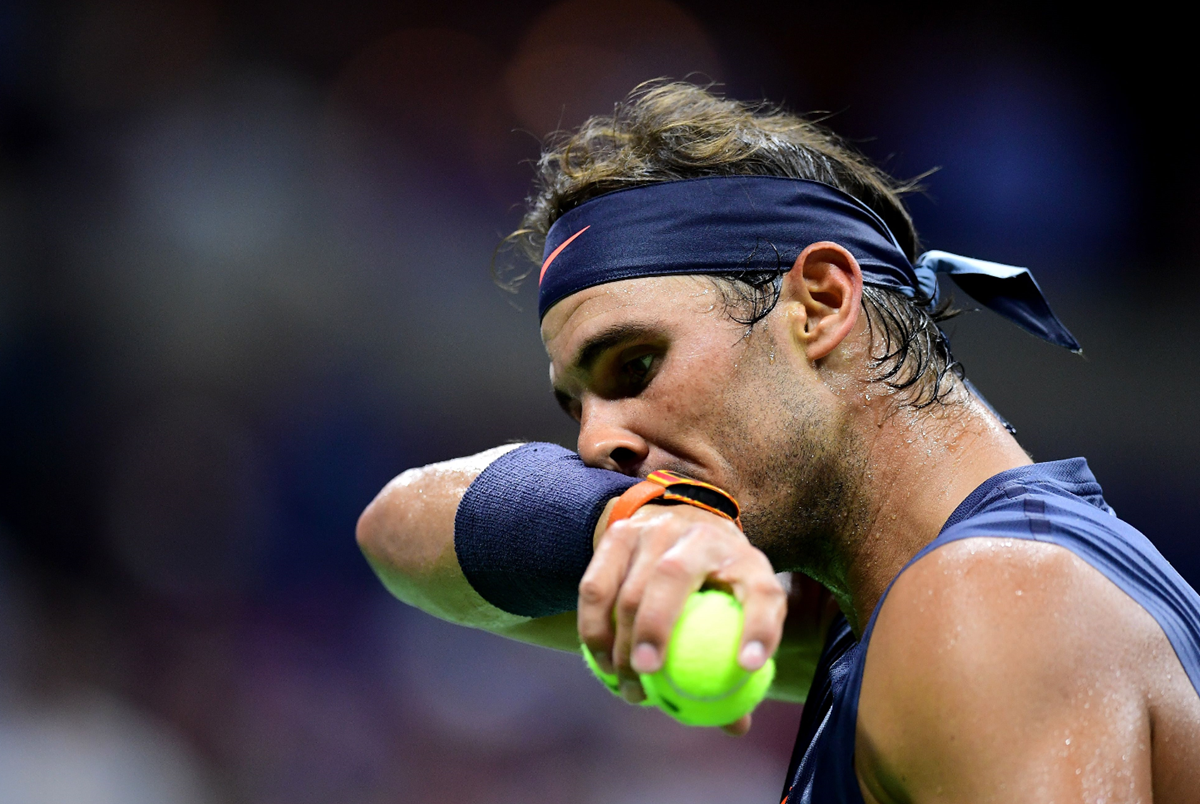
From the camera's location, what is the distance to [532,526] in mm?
1573

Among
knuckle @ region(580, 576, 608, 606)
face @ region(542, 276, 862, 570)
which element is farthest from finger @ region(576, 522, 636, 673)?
face @ region(542, 276, 862, 570)

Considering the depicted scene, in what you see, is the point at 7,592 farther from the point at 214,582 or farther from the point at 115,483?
the point at 214,582

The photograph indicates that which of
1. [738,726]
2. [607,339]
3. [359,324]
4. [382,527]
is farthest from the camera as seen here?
[359,324]

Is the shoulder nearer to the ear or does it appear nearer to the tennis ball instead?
the tennis ball

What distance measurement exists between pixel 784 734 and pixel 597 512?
10.6 feet

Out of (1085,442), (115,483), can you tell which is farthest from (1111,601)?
(115,483)

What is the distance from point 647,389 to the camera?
5.39 ft

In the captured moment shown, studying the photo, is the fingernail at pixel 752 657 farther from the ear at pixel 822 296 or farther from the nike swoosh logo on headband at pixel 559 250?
the nike swoosh logo on headband at pixel 559 250

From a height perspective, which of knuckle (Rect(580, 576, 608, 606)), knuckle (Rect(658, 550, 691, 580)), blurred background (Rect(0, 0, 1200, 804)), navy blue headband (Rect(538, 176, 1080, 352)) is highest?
navy blue headband (Rect(538, 176, 1080, 352))

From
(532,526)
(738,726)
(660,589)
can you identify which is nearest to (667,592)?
(660,589)

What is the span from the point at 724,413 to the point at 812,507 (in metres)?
0.23

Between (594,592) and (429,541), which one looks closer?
(594,592)

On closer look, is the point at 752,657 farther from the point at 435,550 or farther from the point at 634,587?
the point at 435,550

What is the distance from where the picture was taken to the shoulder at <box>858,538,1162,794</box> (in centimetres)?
98
